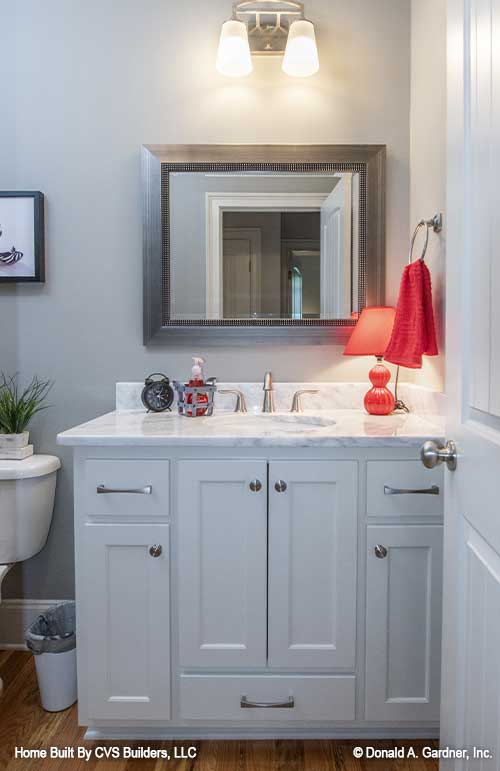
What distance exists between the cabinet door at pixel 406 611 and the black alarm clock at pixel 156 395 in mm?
850

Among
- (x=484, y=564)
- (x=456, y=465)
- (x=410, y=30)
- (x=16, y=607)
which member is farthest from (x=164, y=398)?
(x=410, y=30)

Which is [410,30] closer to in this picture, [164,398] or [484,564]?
[164,398]

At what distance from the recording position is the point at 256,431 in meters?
1.56

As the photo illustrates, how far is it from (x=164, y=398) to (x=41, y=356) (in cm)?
49

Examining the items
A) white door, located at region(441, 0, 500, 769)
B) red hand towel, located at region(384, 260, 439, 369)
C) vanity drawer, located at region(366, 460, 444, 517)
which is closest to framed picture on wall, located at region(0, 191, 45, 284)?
red hand towel, located at region(384, 260, 439, 369)

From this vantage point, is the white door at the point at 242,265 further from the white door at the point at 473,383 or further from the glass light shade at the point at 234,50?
the white door at the point at 473,383

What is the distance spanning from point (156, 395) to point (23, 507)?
0.56 metres

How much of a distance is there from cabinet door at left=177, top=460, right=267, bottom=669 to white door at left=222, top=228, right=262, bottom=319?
730 millimetres

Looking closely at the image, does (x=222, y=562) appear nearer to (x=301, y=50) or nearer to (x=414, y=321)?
(x=414, y=321)

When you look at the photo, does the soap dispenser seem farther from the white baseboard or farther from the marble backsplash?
the white baseboard

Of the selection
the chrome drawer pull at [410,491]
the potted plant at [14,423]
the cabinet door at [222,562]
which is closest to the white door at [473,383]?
the chrome drawer pull at [410,491]

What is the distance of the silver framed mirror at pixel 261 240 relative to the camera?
1989mm

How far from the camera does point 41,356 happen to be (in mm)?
2059

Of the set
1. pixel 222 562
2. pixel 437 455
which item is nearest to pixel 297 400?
pixel 222 562
